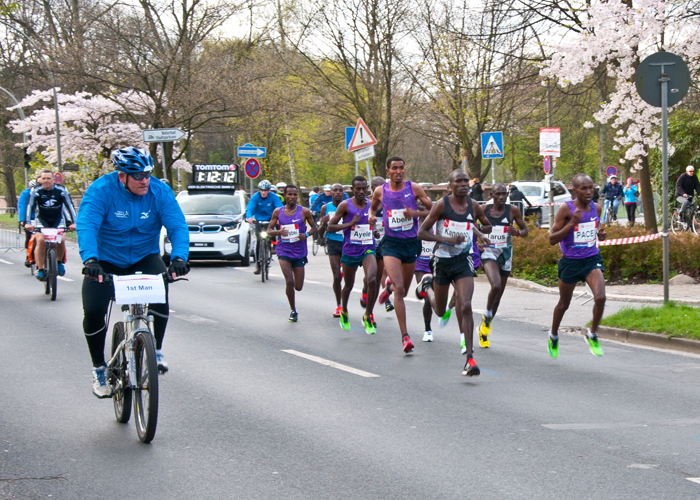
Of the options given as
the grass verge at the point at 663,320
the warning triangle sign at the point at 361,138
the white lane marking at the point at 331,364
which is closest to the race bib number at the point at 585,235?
the grass verge at the point at 663,320

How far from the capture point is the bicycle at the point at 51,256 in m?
13.9

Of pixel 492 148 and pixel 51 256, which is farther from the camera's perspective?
pixel 492 148

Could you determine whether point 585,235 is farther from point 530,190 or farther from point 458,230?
point 530,190

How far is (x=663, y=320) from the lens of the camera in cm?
988

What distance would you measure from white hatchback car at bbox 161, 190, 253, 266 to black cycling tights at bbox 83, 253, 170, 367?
13.9m

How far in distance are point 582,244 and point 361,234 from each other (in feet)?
9.84

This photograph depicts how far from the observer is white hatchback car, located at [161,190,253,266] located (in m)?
20.1

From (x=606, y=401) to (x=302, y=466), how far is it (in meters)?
2.83

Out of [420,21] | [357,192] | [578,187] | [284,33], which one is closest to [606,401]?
[578,187]

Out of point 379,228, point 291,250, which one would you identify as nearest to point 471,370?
point 291,250

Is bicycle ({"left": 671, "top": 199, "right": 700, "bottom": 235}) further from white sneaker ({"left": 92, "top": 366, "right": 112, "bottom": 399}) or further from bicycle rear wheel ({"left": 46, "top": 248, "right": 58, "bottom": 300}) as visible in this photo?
white sneaker ({"left": 92, "top": 366, "right": 112, "bottom": 399})

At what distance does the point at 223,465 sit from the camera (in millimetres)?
5020

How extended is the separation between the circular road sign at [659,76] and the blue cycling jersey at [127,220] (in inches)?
275

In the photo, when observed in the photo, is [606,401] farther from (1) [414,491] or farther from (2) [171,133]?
(2) [171,133]
